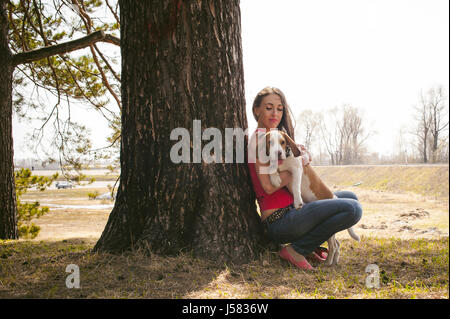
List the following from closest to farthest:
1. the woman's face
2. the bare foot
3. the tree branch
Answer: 1. the bare foot
2. the woman's face
3. the tree branch

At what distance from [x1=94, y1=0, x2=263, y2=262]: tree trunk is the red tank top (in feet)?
0.52

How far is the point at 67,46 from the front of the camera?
22.1 feet

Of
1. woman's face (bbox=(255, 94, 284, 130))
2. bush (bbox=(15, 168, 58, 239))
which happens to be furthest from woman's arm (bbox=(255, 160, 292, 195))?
bush (bbox=(15, 168, 58, 239))

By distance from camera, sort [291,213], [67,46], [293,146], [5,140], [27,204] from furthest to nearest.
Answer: [27,204] → [5,140] → [67,46] → [293,146] → [291,213]

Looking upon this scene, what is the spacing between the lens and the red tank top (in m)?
3.68

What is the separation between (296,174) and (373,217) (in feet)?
34.3

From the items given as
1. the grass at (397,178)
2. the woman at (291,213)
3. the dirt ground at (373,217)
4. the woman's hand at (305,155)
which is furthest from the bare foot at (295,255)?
the grass at (397,178)

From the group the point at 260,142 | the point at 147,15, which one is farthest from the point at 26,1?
the point at 260,142

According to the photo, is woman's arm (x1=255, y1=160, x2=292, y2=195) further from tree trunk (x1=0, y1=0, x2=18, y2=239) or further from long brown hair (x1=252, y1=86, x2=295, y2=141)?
tree trunk (x1=0, y1=0, x2=18, y2=239)

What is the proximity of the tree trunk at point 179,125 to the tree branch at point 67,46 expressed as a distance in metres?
3.35

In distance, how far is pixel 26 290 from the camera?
3.07m

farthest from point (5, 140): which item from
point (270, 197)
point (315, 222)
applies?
point (315, 222)

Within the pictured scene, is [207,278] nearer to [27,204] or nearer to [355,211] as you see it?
[355,211]

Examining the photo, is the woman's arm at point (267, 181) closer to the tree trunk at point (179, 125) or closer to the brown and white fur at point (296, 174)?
the brown and white fur at point (296, 174)
